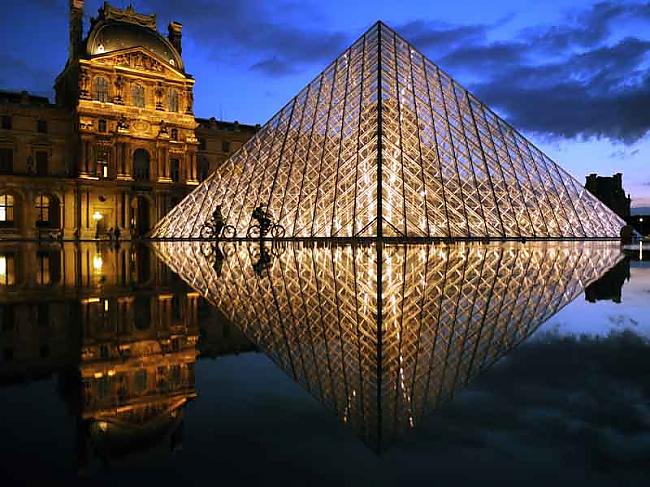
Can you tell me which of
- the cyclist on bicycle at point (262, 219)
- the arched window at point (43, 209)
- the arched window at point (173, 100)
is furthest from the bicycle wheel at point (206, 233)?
the arched window at point (173, 100)

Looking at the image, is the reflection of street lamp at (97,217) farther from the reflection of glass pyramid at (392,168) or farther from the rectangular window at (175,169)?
the reflection of glass pyramid at (392,168)

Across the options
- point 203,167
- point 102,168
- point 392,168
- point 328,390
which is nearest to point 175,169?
point 203,167

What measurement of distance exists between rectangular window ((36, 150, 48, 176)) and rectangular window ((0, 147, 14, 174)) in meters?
1.62

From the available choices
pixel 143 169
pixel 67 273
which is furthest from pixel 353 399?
pixel 143 169

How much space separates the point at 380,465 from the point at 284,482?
0.89 feet

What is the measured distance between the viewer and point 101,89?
132 ft

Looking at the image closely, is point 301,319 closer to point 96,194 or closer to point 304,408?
point 304,408

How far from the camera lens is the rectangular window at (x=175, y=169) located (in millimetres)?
44406

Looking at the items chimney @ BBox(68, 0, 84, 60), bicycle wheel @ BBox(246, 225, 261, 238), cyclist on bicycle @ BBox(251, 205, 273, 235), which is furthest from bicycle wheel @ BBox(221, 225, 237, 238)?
chimney @ BBox(68, 0, 84, 60)

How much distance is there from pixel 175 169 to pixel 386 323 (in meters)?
43.1

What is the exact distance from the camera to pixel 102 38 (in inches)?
1622

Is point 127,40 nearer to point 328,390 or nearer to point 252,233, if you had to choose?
point 252,233

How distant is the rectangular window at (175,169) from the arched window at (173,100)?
4.05 metres

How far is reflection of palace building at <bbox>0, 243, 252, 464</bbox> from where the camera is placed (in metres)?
1.85
